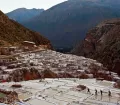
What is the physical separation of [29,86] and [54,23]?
180678mm

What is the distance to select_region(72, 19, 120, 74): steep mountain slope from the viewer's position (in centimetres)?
5756

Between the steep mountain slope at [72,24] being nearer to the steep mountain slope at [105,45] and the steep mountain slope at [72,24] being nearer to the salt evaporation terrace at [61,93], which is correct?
the steep mountain slope at [105,45]

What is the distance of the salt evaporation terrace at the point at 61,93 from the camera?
46.4 feet

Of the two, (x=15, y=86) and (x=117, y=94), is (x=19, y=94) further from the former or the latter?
(x=117, y=94)

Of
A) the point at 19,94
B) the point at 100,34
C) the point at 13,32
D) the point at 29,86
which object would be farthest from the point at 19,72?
the point at 100,34

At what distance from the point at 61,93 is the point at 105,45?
175 ft

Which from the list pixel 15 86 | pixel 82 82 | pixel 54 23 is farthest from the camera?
pixel 54 23

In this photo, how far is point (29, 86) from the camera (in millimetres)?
17219

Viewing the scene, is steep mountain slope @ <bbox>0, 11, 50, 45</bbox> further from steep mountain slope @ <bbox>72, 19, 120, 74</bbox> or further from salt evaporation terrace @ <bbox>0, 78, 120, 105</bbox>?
salt evaporation terrace @ <bbox>0, 78, 120, 105</bbox>

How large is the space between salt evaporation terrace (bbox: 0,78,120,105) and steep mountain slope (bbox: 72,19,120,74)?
3426 cm

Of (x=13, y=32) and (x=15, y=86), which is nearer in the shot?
(x=15, y=86)

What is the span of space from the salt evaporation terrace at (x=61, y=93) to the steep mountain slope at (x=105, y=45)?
3426 cm

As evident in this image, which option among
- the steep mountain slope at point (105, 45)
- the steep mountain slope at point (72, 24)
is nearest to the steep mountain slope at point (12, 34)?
the steep mountain slope at point (105, 45)

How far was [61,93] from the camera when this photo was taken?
1566 centimetres
